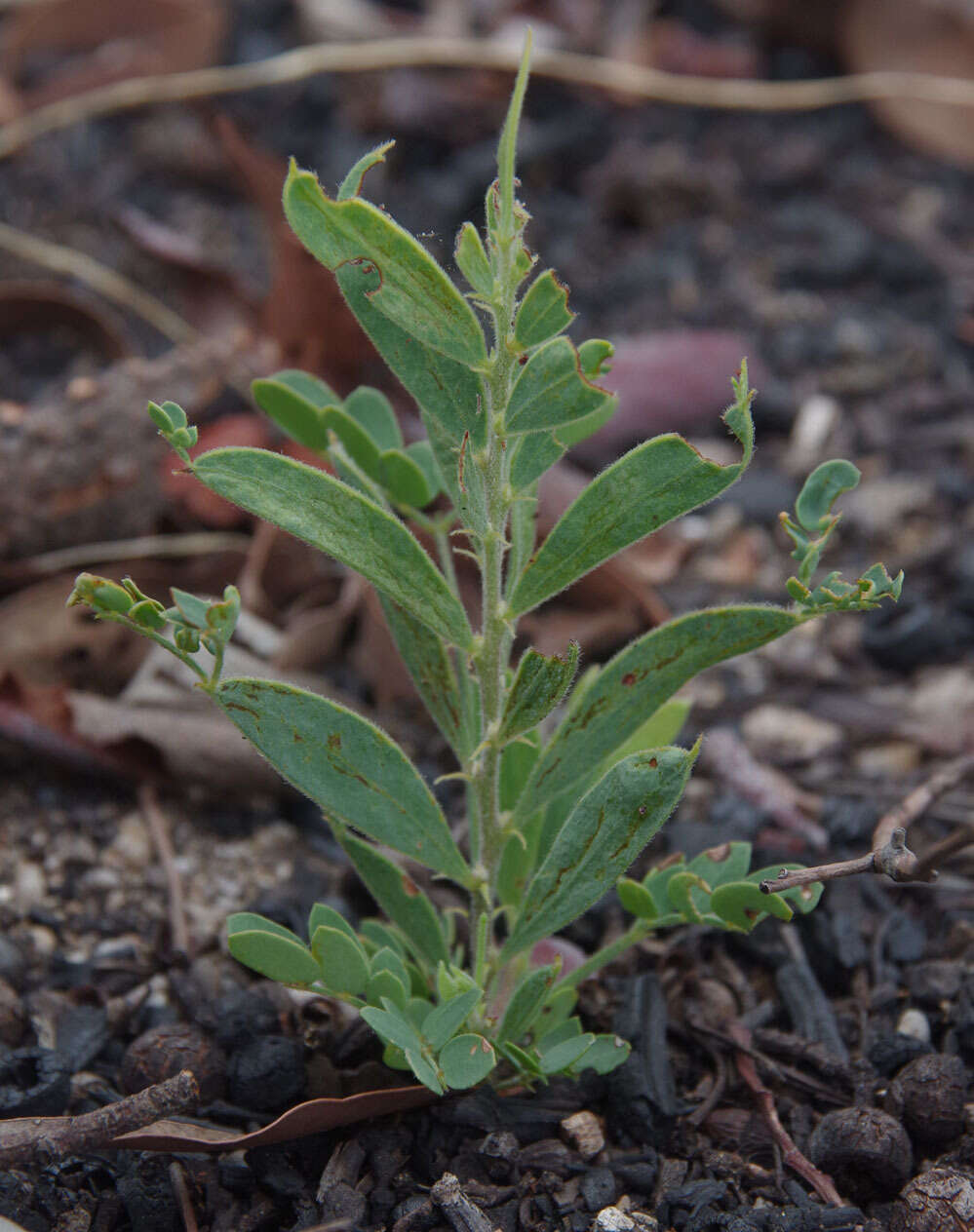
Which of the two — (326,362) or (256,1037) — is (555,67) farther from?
(256,1037)

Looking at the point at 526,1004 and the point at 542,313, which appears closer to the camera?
the point at 542,313

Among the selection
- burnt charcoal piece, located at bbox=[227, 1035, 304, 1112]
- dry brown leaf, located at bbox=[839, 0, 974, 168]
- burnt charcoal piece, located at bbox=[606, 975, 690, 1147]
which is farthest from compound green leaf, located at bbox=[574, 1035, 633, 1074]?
dry brown leaf, located at bbox=[839, 0, 974, 168]

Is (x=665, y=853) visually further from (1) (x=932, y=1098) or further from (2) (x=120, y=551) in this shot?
(2) (x=120, y=551)

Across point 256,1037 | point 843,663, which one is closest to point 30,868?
point 256,1037

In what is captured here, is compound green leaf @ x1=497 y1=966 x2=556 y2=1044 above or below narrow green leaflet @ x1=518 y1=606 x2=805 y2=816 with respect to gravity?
below

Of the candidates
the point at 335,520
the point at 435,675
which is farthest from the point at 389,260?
the point at 435,675

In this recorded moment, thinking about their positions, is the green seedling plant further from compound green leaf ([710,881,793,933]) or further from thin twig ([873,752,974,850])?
thin twig ([873,752,974,850])
